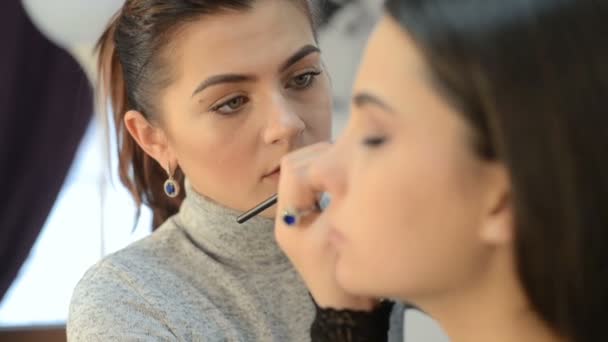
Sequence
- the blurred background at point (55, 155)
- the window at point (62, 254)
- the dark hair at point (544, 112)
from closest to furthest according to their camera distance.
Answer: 1. the dark hair at point (544, 112)
2. the blurred background at point (55, 155)
3. the window at point (62, 254)

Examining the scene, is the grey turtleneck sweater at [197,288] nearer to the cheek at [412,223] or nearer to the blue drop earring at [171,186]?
the blue drop earring at [171,186]

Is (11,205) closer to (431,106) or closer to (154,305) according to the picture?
(154,305)

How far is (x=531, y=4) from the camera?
0.65 m

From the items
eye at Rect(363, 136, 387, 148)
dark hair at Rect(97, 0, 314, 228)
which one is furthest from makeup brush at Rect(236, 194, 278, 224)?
eye at Rect(363, 136, 387, 148)

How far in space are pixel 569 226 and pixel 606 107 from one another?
0.32 feet

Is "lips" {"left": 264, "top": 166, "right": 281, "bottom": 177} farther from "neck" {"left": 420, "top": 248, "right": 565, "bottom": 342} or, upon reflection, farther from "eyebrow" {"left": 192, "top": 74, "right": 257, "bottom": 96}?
"neck" {"left": 420, "top": 248, "right": 565, "bottom": 342}

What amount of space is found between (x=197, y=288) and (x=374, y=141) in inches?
20.2

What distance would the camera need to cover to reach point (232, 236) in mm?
1170

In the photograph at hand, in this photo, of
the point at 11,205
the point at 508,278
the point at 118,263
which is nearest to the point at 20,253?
the point at 11,205

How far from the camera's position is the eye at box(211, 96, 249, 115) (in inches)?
42.9

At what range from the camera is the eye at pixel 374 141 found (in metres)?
0.71

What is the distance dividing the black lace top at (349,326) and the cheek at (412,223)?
0.45ft

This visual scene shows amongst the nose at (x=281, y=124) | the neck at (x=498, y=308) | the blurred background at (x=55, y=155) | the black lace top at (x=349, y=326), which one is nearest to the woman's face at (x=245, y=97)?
the nose at (x=281, y=124)

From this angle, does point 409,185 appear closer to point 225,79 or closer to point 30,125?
point 225,79
